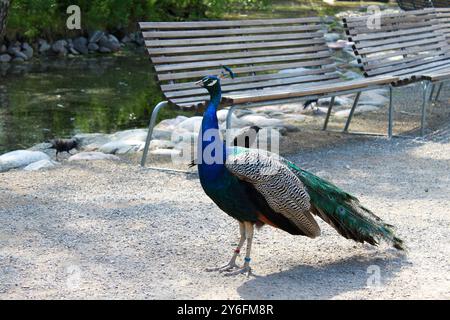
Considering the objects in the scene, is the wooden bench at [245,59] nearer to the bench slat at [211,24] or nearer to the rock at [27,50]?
the bench slat at [211,24]

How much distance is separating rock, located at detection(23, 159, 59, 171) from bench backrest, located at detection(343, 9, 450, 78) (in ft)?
12.1

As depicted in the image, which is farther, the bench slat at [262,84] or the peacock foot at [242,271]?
the bench slat at [262,84]

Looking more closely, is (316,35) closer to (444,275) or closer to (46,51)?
(444,275)

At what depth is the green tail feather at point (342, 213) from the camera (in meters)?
4.76

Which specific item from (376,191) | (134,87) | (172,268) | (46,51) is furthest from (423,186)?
(46,51)

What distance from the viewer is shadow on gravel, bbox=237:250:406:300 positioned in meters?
4.40

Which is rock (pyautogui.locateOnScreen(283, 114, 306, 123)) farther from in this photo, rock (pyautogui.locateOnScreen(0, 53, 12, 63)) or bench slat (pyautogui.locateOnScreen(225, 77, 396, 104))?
rock (pyautogui.locateOnScreen(0, 53, 12, 63))


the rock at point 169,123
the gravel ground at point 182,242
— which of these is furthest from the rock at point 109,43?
the gravel ground at point 182,242

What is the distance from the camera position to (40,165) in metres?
7.40

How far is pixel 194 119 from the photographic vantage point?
938cm

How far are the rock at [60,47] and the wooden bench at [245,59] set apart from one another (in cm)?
763

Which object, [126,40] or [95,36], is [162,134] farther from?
[126,40]

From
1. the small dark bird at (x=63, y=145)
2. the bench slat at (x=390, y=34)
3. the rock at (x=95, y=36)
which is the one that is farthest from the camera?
the rock at (x=95, y=36)
